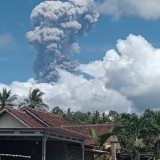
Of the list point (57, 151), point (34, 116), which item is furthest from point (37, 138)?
point (34, 116)

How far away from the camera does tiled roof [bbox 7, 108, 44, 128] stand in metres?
33.8

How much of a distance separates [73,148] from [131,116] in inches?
526

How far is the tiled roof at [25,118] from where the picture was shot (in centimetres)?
3375

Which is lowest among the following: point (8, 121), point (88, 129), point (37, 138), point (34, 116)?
point (37, 138)

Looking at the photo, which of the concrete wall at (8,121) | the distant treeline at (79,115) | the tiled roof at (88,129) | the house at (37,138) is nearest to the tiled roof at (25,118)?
the house at (37,138)

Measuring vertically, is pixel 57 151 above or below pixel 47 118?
below

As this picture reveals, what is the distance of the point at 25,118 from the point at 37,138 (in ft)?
28.7

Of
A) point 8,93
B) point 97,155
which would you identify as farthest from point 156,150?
point 8,93

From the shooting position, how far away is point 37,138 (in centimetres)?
2598

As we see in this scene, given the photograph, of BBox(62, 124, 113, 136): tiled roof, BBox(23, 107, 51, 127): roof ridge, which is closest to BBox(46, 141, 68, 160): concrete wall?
BBox(23, 107, 51, 127): roof ridge

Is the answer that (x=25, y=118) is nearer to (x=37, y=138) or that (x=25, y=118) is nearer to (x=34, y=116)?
(x=34, y=116)

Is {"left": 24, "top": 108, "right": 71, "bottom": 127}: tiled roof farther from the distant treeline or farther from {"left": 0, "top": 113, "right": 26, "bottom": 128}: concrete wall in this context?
the distant treeline

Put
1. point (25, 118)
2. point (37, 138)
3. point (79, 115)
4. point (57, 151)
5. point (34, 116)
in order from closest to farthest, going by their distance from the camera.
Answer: point (37, 138) < point (57, 151) < point (25, 118) < point (34, 116) < point (79, 115)

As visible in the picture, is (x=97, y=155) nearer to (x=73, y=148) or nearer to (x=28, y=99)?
(x=73, y=148)
